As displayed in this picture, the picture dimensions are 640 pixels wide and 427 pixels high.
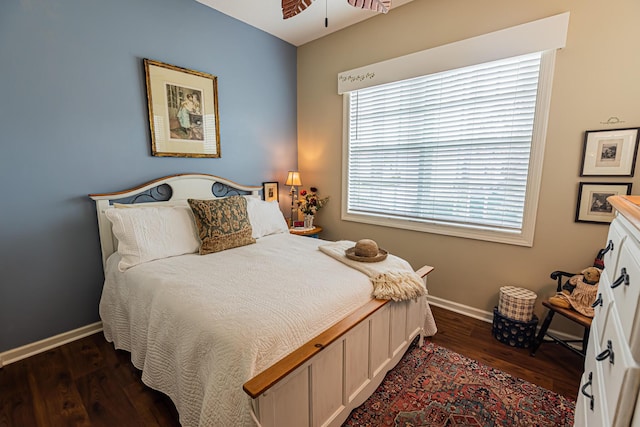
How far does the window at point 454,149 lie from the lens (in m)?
2.21

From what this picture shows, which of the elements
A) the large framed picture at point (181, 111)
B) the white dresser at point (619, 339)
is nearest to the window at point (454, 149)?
the white dresser at point (619, 339)

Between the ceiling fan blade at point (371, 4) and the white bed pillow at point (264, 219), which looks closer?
the ceiling fan blade at point (371, 4)

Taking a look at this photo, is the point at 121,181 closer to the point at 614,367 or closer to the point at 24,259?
the point at 24,259

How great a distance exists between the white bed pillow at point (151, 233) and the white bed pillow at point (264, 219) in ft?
1.78

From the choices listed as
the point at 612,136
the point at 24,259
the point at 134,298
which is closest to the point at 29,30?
the point at 24,259

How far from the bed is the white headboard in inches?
0.5

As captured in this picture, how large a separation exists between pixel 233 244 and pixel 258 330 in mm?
1266

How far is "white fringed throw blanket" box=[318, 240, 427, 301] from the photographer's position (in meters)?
1.65

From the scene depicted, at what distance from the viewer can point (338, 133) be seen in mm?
3340

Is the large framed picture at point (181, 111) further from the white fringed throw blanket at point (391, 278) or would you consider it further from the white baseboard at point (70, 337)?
the white fringed throw blanket at point (391, 278)

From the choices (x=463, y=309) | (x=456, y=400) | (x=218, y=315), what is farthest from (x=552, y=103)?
(x=218, y=315)

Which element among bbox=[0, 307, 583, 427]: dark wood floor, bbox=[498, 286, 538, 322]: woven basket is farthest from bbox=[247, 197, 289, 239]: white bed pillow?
bbox=[498, 286, 538, 322]: woven basket

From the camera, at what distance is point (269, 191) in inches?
137

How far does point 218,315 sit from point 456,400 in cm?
146
